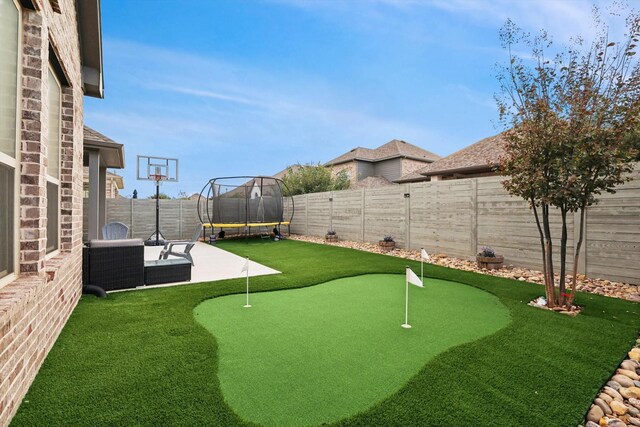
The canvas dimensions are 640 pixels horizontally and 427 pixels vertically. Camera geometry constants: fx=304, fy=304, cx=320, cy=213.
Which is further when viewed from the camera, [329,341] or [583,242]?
[583,242]

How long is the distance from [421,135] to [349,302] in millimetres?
25888

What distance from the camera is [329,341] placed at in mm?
2801

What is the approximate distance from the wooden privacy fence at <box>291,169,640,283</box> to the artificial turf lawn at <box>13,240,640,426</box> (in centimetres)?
137

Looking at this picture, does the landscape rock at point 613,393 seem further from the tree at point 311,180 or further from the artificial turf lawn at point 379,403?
the tree at point 311,180

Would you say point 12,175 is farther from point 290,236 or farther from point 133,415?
point 290,236

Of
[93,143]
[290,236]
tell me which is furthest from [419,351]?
[290,236]

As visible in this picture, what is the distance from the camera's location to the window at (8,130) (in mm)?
1737

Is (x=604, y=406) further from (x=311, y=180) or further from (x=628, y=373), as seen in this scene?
(x=311, y=180)

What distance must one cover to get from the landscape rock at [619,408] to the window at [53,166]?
4.65 meters

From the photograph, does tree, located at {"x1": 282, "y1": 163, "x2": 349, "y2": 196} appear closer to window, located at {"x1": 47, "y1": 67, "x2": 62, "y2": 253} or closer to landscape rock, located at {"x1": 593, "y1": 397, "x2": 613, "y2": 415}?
window, located at {"x1": 47, "y1": 67, "x2": 62, "y2": 253}

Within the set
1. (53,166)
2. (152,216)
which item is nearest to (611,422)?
(53,166)

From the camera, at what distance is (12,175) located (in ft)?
6.12

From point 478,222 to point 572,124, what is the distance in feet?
11.6

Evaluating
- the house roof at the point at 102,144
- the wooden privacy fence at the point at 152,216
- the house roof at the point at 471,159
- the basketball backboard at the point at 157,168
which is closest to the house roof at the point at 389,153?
the house roof at the point at 471,159
